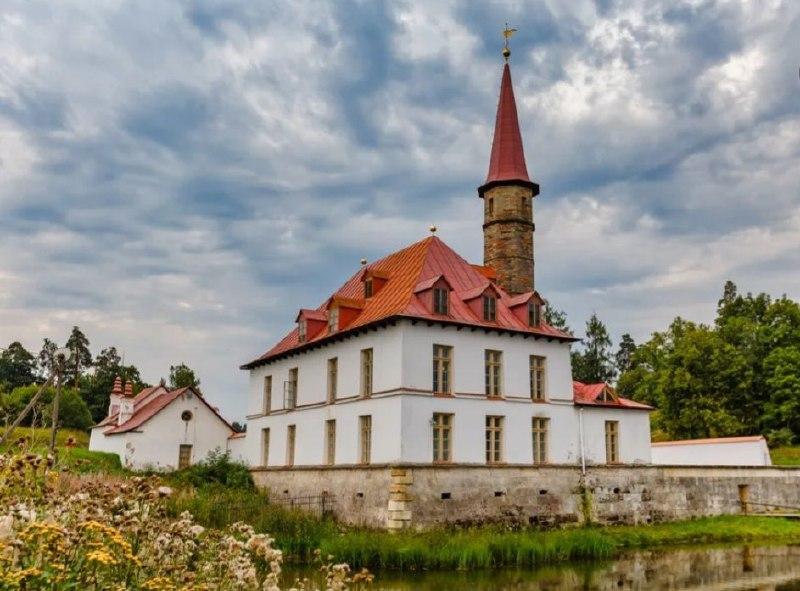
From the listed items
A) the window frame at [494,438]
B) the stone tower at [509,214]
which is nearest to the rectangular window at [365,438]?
the window frame at [494,438]

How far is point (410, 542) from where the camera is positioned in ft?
65.2

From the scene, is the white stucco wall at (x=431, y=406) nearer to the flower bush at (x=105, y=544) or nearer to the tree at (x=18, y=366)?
the flower bush at (x=105, y=544)

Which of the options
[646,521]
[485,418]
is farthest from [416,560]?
[646,521]

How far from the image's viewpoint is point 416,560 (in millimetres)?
19297

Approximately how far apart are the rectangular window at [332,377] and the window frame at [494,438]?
5.85 m

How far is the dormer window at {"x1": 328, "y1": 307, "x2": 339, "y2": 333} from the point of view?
2850 centimetres

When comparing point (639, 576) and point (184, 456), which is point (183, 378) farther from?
point (639, 576)

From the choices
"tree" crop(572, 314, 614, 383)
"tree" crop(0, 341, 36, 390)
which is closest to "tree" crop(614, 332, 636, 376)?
"tree" crop(572, 314, 614, 383)

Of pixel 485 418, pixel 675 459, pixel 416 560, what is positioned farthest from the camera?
pixel 675 459

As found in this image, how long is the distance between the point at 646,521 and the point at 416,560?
1296cm

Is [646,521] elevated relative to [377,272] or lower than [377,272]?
lower

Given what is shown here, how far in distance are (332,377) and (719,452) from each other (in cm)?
1798

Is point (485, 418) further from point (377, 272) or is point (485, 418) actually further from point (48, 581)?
point (48, 581)

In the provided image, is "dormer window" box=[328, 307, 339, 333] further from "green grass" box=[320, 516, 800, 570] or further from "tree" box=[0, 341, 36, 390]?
"tree" box=[0, 341, 36, 390]
